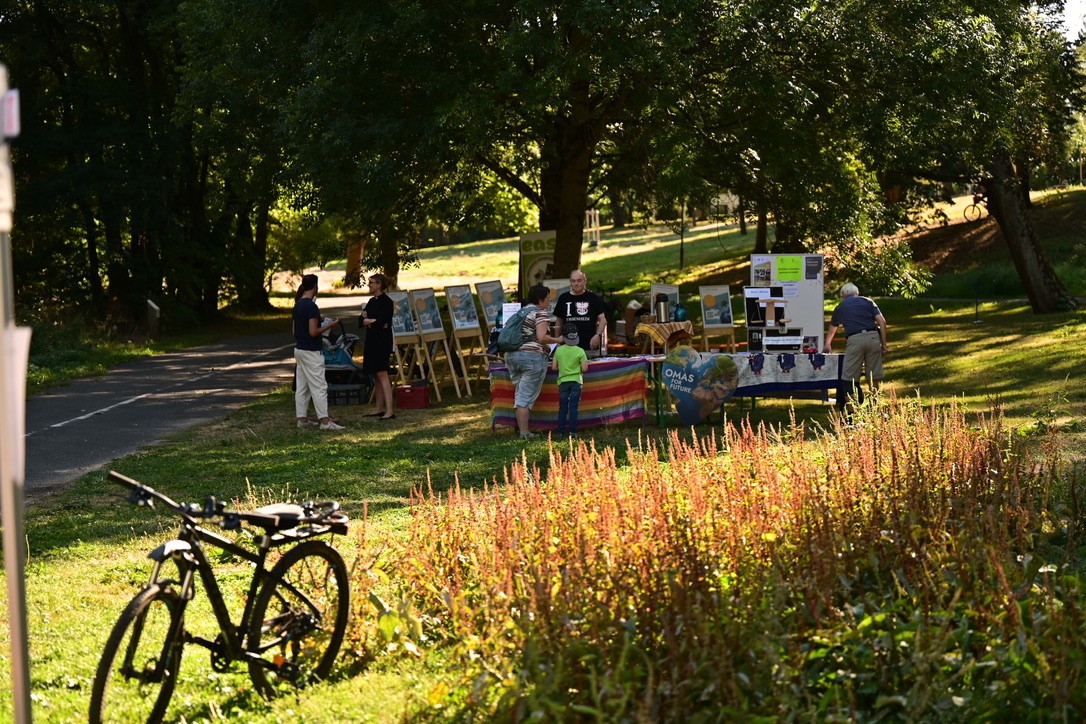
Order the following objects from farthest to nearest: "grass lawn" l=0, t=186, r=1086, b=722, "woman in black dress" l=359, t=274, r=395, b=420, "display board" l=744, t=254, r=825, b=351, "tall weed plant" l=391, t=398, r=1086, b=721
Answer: "display board" l=744, t=254, r=825, b=351 → "woman in black dress" l=359, t=274, r=395, b=420 → "grass lawn" l=0, t=186, r=1086, b=722 → "tall weed plant" l=391, t=398, r=1086, b=721

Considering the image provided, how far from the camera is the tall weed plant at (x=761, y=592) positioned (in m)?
5.12

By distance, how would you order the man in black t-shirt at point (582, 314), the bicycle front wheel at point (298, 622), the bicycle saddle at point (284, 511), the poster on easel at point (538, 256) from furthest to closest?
the poster on easel at point (538, 256), the man in black t-shirt at point (582, 314), the bicycle front wheel at point (298, 622), the bicycle saddle at point (284, 511)

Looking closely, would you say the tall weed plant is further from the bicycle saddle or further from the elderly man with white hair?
the elderly man with white hair

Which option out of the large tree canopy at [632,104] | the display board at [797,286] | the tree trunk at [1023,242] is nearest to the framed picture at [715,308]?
the large tree canopy at [632,104]

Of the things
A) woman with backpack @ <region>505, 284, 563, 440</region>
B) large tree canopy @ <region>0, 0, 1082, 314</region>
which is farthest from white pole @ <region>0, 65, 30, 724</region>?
large tree canopy @ <region>0, 0, 1082, 314</region>

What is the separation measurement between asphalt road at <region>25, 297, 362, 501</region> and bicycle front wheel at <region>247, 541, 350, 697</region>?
642 centimetres

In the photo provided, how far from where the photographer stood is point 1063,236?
40375 mm

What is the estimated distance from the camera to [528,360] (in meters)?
15.3

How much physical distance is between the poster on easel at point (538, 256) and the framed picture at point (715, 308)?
3444mm

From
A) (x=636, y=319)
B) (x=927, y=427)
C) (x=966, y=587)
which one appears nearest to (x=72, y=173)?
(x=636, y=319)

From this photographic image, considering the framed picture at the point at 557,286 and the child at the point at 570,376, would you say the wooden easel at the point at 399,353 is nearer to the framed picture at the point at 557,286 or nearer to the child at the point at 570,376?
the framed picture at the point at 557,286

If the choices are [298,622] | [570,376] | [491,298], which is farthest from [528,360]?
[298,622]

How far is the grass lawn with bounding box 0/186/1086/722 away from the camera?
664 cm

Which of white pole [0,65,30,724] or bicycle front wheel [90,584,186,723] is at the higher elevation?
white pole [0,65,30,724]
